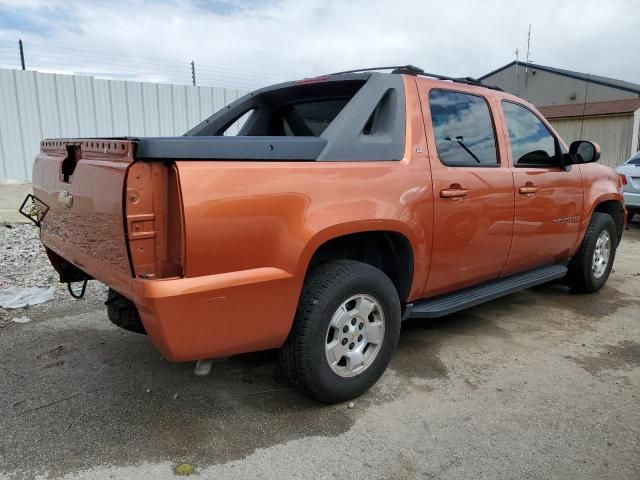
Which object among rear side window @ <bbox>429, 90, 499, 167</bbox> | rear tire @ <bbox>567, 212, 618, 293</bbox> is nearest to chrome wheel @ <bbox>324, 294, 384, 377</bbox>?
rear side window @ <bbox>429, 90, 499, 167</bbox>

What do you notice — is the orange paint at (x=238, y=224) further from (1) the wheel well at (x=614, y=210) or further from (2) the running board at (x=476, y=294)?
(1) the wheel well at (x=614, y=210)

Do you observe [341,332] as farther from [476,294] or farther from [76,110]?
[76,110]

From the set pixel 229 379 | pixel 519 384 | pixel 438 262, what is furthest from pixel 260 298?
pixel 519 384

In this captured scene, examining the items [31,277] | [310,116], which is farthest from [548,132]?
[31,277]

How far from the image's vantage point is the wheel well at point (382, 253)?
312 centimetres

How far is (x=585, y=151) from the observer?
464cm

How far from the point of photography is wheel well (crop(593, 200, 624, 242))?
5391 millimetres

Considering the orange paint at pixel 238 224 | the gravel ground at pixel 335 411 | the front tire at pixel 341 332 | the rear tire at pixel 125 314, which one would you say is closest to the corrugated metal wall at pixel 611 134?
the gravel ground at pixel 335 411

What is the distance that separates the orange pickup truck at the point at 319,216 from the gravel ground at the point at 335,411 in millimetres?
348

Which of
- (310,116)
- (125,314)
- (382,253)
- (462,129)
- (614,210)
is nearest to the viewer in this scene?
(125,314)

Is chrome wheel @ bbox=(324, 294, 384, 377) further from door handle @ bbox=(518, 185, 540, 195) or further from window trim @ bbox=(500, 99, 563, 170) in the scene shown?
window trim @ bbox=(500, 99, 563, 170)

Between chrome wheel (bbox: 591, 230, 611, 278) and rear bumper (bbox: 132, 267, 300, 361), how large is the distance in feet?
12.7

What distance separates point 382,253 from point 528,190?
143cm

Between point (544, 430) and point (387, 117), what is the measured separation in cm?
198
